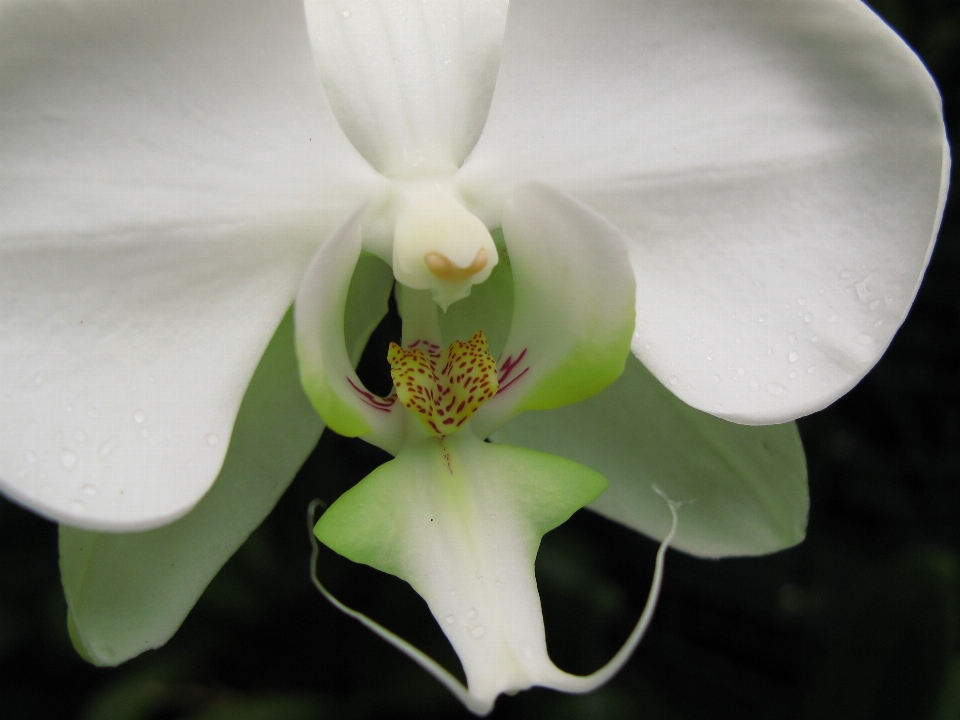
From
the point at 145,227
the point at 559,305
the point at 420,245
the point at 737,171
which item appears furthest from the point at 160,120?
the point at 737,171

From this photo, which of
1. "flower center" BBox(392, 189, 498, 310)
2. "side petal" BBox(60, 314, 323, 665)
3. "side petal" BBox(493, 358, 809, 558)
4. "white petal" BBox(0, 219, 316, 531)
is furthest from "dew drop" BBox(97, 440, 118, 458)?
"side petal" BBox(493, 358, 809, 558)

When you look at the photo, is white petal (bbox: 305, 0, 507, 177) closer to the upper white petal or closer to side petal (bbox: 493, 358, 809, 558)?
the upper white petal

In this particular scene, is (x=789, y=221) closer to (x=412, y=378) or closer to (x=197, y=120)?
(x=412, y=378)

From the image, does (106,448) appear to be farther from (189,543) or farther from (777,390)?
(777,390)

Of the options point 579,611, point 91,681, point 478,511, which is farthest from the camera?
point 91,681

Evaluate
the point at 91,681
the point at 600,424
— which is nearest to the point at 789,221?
the point at 600,424

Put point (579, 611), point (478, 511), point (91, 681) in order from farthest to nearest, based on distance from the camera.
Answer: point (91, 681)
point (579, 611)
point (478, 511)
